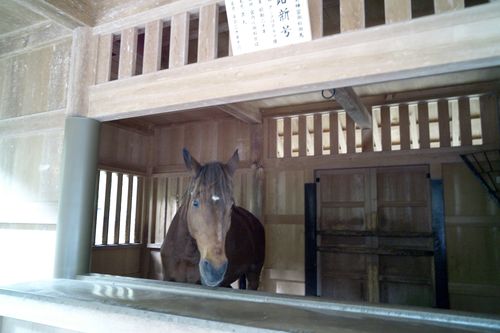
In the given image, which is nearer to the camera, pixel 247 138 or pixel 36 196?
pixel 36 196

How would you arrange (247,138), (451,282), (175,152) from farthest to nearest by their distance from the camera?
(175,152)
(247,138)
(451,282)

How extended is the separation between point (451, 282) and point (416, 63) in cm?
374

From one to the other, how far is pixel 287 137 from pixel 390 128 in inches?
58.0

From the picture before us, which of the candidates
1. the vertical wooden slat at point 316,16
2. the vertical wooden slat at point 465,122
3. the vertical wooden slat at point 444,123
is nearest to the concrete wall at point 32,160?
the vertical wooden slat at point 316,16

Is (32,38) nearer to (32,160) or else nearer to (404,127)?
(32,160)

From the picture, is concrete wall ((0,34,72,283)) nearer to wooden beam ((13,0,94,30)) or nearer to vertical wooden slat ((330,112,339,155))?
wooden beam ((13,0,94,30))

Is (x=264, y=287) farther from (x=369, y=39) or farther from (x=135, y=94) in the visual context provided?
(x=369, y=39)

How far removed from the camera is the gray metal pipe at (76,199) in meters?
2.27

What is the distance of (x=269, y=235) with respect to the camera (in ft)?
17.4

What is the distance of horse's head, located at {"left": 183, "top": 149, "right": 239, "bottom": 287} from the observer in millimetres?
2484

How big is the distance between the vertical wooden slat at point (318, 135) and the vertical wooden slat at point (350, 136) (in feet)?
1.25

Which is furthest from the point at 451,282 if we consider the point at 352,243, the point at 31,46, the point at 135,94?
the point at 31,46

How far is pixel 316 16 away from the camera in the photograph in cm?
172

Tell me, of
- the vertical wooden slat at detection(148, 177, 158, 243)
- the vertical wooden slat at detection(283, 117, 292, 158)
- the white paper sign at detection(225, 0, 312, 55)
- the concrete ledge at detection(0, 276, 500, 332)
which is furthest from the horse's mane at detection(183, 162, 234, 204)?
the vertical wooden slat at detection(148, 177, 158, 243)
